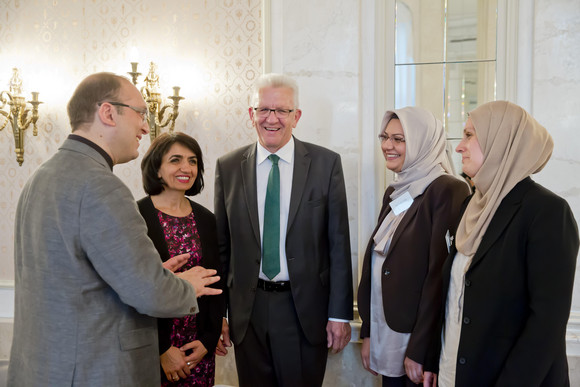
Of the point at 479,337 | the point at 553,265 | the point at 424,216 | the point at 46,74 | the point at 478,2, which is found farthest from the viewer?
the point at 46,74

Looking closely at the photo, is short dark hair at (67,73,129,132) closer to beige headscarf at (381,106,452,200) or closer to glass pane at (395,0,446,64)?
beige headscarf at (381,106,452,200)

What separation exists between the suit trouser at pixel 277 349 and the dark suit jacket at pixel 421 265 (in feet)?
1.59

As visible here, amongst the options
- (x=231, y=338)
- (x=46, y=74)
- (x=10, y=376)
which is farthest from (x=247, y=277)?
(x=46, y=74)

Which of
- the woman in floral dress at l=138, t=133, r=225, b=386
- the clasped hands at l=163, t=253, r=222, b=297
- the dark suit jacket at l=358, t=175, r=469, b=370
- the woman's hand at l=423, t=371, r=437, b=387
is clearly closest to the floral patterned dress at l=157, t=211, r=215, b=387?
the woman in floral dress at l=138, t=133, r=225, b=386

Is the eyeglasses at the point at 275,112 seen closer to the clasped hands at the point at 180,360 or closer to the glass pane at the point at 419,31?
the glass pane at the point at 419,31

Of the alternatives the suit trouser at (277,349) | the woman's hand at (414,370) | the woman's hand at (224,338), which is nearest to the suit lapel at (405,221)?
the woman's hand at (414,370)

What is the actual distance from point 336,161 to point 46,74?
2629 millimetres

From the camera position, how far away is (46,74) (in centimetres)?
378

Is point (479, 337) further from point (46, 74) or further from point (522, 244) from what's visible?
point (46, 74)

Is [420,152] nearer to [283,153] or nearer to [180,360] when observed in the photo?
[283,153]

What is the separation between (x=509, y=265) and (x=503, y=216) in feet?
0.54

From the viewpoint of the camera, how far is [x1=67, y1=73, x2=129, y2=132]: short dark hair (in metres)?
1.68

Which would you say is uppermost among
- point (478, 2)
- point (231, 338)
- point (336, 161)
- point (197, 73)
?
point (478, 2)

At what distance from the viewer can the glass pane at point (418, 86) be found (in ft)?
10.2
